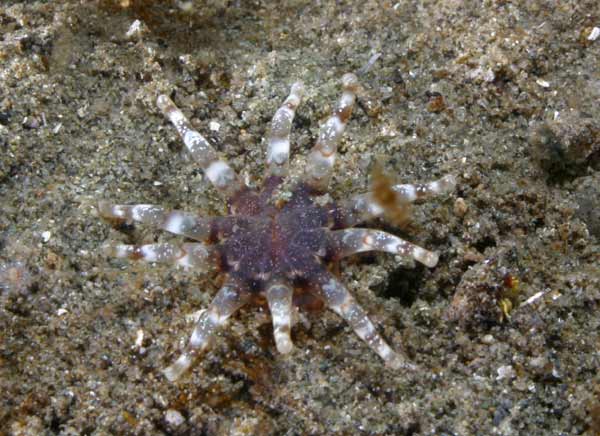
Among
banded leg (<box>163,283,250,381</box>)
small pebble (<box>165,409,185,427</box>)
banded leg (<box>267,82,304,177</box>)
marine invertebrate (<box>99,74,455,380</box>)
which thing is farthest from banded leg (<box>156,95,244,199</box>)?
small pebble (<box>165,409,185,427</box>)

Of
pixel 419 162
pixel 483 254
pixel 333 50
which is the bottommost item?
pixel 483 254

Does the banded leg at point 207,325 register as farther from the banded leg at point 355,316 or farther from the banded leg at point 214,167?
the banded leg at point 214,167

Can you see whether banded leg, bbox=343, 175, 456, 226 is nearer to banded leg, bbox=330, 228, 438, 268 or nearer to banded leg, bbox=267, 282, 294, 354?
banded leg, bbox=330, 228, 438, 268

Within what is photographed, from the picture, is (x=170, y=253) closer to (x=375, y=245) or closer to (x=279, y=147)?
(x=279, y=147)

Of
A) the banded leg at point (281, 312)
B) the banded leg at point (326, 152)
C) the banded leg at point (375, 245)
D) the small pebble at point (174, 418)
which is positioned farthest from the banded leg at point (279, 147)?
the small pebble at point (174, 418)

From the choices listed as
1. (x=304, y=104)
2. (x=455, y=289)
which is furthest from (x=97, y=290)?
(x=455, y=289)

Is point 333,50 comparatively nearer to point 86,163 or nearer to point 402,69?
point 402,69

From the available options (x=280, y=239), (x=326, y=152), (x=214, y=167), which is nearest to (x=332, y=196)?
(x=326, y=152)
